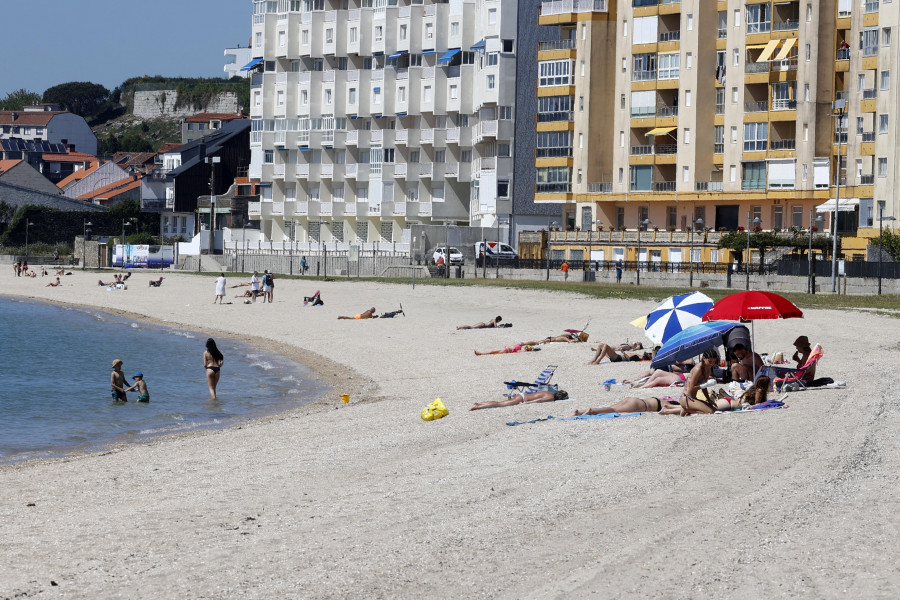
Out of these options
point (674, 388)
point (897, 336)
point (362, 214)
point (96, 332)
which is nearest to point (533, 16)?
point (362, 214)

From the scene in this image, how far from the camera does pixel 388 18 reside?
9319 cm

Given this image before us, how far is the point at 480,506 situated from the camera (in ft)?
36.7

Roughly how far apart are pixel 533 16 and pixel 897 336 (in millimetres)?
57343

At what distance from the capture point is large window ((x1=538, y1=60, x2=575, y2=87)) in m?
77.2

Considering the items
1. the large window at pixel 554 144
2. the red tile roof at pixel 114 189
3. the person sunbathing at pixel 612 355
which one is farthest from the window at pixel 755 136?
the red tile roof at pixel 114 189

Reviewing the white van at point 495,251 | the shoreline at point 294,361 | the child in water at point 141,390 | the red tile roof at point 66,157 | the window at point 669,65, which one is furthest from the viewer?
the red tile roof at point 66,157

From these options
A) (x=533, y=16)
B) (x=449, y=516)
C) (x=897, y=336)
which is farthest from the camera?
(x=533, y=16)

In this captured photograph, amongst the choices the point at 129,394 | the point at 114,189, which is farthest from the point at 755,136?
the point at 114,189

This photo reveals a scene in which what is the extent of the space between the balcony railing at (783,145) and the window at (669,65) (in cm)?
795

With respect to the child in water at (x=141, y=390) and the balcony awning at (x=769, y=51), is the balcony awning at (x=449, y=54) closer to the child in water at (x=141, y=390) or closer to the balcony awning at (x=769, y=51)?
the balcony awning at (x=769, y=51)

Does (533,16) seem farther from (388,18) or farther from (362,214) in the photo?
(362,214)

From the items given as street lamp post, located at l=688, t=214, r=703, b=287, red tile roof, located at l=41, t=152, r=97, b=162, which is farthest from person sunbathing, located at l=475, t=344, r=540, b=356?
red tile roof, located at l=41, t=152, r=97, b=162

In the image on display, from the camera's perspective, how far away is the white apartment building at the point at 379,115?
274 feet

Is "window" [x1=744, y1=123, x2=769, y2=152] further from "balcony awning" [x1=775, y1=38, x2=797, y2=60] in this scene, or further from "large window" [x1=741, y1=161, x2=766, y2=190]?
"balcony awning" [x1=775, y1=38, x2=797, y2=60]
